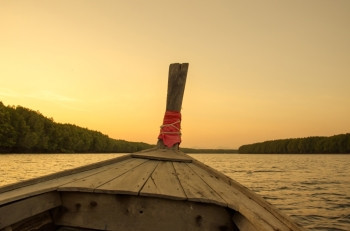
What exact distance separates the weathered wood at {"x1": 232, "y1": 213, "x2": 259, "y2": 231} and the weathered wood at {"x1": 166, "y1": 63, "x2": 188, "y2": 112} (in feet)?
12.3

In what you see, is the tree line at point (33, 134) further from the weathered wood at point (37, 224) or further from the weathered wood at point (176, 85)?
the weathered wood at point (37, 224)

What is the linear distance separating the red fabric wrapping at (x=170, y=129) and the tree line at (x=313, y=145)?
131 metres

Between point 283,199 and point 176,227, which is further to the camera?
point 283,199

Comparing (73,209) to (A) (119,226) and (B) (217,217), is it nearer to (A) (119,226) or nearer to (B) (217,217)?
(A) (119,226)

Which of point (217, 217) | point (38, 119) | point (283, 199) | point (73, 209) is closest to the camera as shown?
point (217, 217)

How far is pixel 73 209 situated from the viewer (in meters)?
2.54

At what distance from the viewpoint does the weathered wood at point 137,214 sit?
7.79 ft

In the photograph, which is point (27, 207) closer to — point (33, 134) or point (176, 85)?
point (176, 85)

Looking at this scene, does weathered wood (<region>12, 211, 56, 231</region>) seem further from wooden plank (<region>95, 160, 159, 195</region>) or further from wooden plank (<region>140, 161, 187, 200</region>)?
wooden plank (<region>140, 161, 187, 200</region>)

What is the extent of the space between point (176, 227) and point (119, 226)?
1.62ft

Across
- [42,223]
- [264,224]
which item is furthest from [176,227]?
[42,223]

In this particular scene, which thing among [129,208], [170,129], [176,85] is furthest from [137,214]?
[176,85]

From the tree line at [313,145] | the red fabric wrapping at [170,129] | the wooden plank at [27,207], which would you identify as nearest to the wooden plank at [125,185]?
the wooden plank at [27,207]

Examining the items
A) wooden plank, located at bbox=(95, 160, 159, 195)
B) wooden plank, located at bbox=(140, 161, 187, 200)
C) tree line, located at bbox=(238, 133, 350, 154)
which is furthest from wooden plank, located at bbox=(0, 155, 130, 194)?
tree line, located at bbox=(238, 133, 350, 154)
